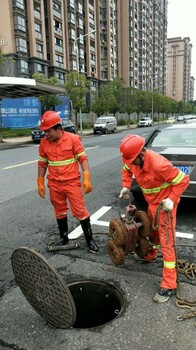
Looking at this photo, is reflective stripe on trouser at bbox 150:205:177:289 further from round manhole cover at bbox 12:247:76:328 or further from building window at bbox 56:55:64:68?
building window at bbox 56:55:64:68

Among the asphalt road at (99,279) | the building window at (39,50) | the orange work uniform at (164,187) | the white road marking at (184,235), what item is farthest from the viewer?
the building window at (39,50)

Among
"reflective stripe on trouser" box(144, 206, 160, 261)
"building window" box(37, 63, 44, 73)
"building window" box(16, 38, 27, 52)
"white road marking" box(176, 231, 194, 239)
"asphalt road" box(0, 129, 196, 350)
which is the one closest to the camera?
"asphalt road" box(0, 129, 196, 350)

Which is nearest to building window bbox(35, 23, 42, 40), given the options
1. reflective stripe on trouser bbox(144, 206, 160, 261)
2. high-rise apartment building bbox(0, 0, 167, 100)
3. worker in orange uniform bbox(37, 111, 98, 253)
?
high-rise apartment building bbox(0, 0, 167, 100)

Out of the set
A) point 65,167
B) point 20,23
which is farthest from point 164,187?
point 20,23

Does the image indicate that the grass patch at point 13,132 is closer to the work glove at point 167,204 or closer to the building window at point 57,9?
the work glove at point 167,204

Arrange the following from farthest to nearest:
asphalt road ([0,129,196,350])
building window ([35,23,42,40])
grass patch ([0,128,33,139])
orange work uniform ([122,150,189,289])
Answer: building window ([35,23,42,40]) < grass patch ([0,128,33,139]) < orange work uniform ([122,150,189,289]) < asphalt road ([0,129,196,350])

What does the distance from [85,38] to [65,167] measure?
188 ft

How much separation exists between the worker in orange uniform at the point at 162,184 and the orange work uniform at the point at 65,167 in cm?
93

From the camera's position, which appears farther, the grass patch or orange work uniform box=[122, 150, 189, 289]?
the grass patch

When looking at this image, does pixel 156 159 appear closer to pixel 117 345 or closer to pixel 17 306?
pixel 117 345

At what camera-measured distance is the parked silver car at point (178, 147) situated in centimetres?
484

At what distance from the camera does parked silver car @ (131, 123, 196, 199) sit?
4844 mm

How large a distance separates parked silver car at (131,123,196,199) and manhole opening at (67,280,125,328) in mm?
2430

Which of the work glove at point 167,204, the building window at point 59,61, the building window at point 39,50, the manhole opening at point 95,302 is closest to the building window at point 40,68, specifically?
the building window at point 39,50
